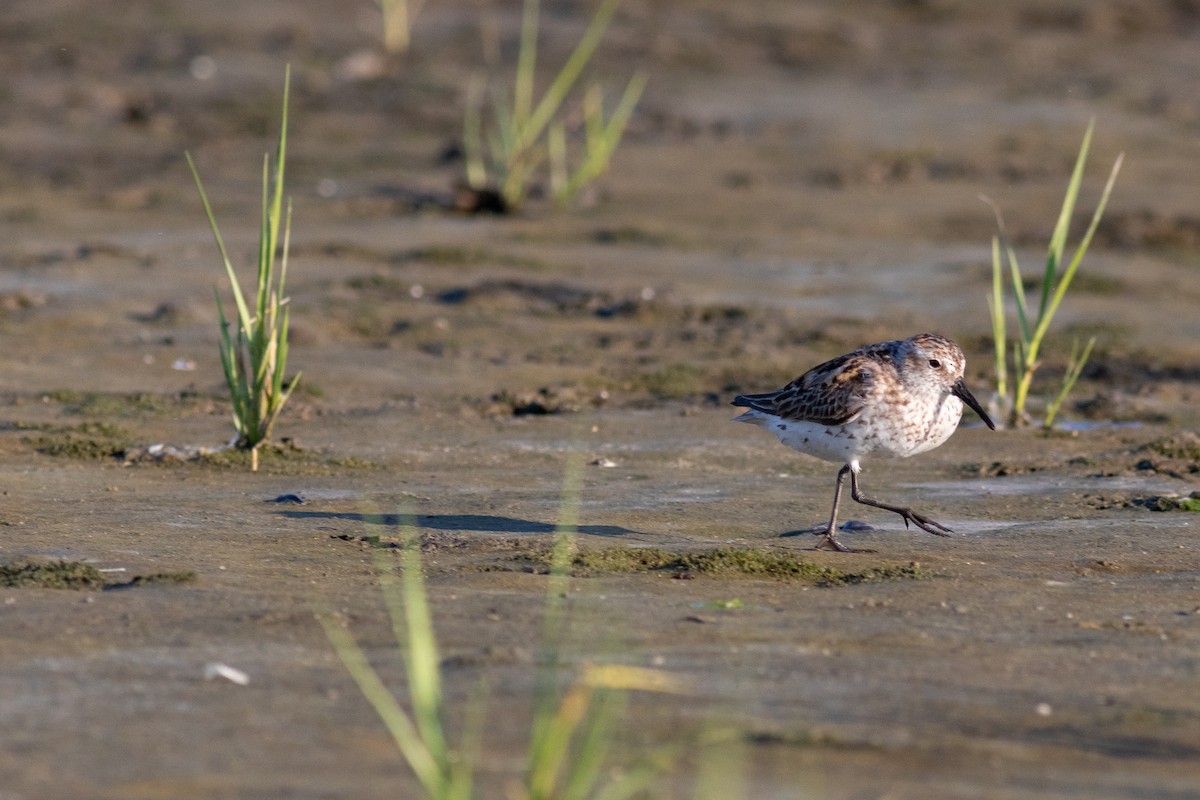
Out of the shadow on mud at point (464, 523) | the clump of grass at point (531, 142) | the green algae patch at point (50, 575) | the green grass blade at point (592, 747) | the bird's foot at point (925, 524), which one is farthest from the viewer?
the clump of grass at point (531, 142)

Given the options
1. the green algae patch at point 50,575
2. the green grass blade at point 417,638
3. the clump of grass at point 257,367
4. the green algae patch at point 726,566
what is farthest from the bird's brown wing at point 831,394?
the green algae patch at point 50,575

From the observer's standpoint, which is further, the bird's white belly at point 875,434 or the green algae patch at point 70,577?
the bird's white belly at point 875,434

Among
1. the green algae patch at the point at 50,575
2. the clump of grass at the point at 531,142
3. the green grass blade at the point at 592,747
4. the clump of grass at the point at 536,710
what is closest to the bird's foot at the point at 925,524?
the clump of grass at the point at 536,710

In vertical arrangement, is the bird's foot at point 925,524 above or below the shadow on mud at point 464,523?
above

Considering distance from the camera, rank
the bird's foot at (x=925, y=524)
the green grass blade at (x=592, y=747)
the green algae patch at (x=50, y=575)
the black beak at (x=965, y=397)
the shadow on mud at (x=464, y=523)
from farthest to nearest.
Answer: the black beak at (x=965, y=397) → the bird's foot at (x=925, y=524) → the shadow on mud at (x=464, y=523) → the green algae patch at (x=50, y=575) → the green grass blade at (x=592, y=747)

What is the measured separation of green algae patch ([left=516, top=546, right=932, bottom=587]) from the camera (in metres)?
5.51

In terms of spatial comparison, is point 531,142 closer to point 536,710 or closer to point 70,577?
point 70,577

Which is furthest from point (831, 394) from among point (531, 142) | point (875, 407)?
point (531, 142)

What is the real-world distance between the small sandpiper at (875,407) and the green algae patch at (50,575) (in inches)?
99.8

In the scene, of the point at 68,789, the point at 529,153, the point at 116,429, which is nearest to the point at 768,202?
the point at 529,153

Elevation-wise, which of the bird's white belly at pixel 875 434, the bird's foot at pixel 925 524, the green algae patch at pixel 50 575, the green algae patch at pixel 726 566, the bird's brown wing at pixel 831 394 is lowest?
the green algae patch at pixel 50 575

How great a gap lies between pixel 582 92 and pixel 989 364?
8.11 m

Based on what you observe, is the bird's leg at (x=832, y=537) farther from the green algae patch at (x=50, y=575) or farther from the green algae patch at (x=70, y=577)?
the green algae patch at (x=50, y=575)

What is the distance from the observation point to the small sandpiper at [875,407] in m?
6.38
